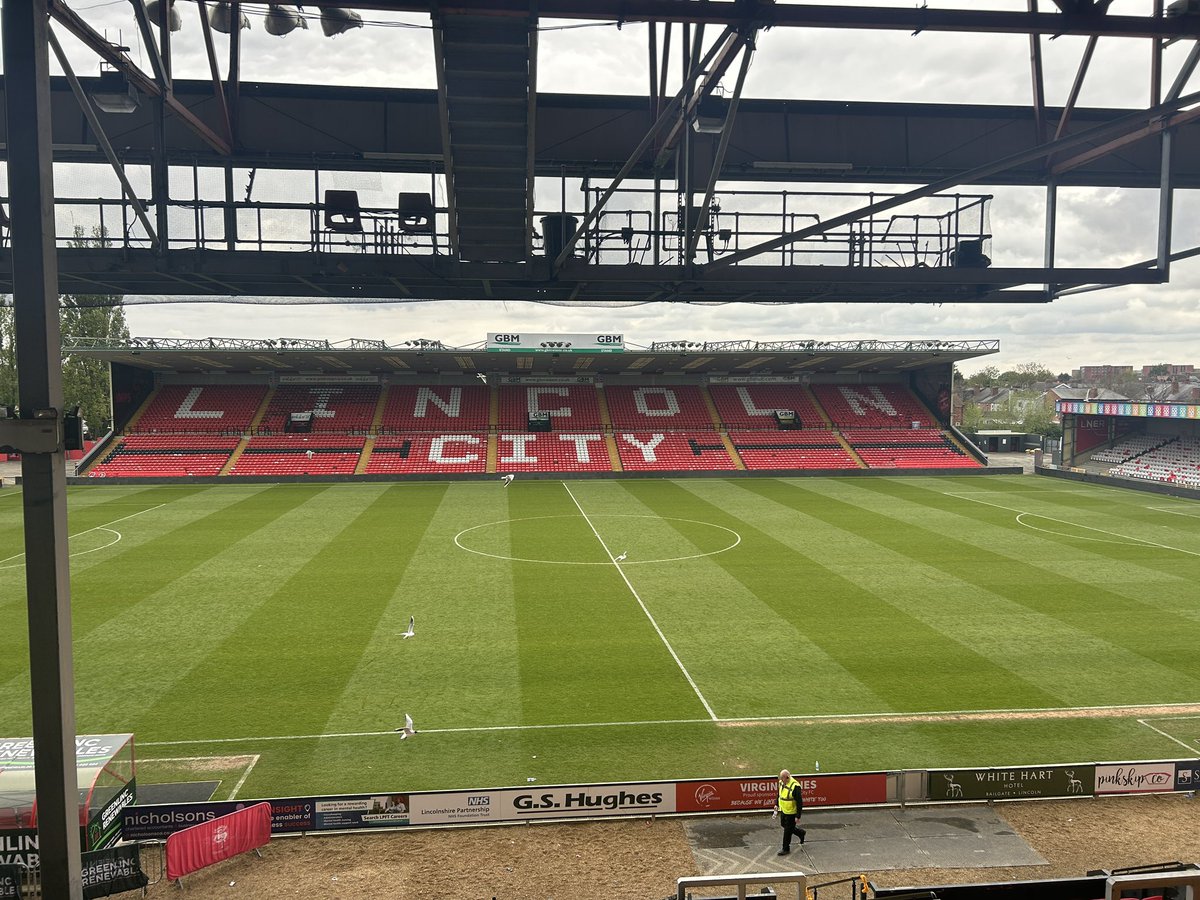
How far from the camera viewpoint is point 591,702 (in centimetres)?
1446

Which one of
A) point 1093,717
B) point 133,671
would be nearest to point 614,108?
point 1093,717

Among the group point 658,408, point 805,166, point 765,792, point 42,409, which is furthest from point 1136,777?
point 658,408

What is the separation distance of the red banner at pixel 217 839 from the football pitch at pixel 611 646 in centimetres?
117

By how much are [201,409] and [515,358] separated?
22201 millimetres

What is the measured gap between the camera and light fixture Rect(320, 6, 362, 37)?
27.4 feet

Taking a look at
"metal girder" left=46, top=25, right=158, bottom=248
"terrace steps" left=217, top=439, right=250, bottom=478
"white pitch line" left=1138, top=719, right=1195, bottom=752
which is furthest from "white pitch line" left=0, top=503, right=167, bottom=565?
"white pitch line" left=1138, top=719, right=1195, bottom=752

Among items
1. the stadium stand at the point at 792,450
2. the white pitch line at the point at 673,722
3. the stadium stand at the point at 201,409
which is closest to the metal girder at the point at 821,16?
the white pitch line at the point at 673,722

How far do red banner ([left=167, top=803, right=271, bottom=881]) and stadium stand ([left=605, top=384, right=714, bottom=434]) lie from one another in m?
44.7

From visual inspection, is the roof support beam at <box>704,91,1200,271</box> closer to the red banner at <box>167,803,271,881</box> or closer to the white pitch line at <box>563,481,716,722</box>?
the white pitch line at <box>563,481,716,722</box>

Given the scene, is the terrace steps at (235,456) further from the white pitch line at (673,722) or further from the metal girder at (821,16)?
the metal girder at (821,16)

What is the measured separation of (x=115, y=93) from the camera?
820 cm

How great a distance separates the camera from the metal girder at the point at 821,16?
21.2 feet

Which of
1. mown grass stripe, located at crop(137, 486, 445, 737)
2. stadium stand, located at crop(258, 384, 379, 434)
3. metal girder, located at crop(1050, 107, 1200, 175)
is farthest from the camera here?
stadium stand, located at crop(258, 384, 379, 434)

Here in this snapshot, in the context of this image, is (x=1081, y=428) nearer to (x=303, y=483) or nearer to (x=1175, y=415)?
A: (x=1175, y=415)
